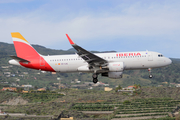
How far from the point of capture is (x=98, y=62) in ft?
155

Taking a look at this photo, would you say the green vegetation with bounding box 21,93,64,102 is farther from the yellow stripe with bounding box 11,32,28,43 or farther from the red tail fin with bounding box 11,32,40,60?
the yellow stripe with bounding box 11,32,28,43

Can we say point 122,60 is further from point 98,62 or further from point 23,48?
point 23,48

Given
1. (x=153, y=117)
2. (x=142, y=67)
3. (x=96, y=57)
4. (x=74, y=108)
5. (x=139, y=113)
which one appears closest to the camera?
(x=96, y=57)

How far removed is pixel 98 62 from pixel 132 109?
72845 mm

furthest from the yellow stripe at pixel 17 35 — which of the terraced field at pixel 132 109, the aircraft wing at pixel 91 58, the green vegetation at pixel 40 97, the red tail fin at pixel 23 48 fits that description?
the green vegetation at pixel 40 97

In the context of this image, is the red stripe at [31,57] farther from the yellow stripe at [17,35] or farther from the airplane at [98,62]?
the yellow stripe at [17,35]

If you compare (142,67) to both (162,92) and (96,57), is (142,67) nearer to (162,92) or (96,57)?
(96,57)

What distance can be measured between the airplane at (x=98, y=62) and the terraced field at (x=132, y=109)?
54.4 meters

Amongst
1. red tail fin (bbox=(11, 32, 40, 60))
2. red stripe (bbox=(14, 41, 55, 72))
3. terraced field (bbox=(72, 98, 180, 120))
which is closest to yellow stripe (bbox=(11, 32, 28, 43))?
red tail fin (bbox=(11, 32, 40, 60))

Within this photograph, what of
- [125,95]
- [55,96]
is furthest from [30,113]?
[125,95]

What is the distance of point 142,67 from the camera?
4903cm

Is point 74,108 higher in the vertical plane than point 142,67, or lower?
lower

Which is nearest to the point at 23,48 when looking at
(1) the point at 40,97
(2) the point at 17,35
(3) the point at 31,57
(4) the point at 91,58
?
(3) the point at 31,57

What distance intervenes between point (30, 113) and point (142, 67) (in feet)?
247
